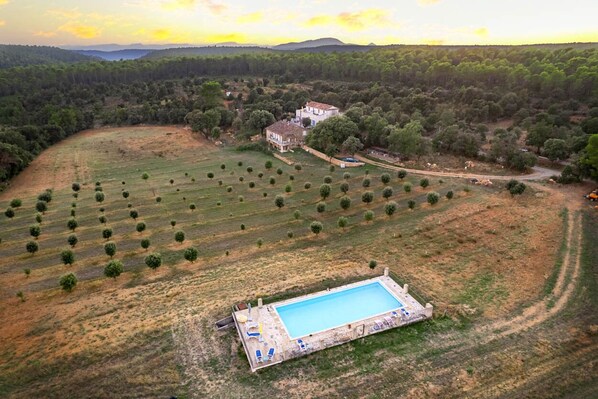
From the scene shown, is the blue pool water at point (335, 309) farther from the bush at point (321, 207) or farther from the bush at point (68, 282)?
the bush at point (68, 282)

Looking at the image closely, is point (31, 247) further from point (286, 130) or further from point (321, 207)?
point (286, 130)

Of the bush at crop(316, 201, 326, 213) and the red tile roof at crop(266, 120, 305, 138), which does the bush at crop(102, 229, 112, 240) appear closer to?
the bush at crop(316, 201, 326, 213)

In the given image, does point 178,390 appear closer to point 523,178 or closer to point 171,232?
point 171,232

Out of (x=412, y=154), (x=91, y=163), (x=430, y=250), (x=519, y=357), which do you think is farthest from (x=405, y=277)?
(x=91, y=163)

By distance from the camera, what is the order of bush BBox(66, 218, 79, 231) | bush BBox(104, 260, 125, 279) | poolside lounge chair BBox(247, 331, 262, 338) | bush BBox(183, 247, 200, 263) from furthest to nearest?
bush BBox(66, 218, 79, 231), bush BBox(183, 247, 200, 263), bush BBox(104, 260, 125, 279), poolside lounge chair BBox(247, 331, 262, 338)

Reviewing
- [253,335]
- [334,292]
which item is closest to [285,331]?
[253,335]

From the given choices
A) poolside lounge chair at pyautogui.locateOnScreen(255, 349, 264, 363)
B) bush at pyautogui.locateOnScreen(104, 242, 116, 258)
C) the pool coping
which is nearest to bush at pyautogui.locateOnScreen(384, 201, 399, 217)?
the pool coping
